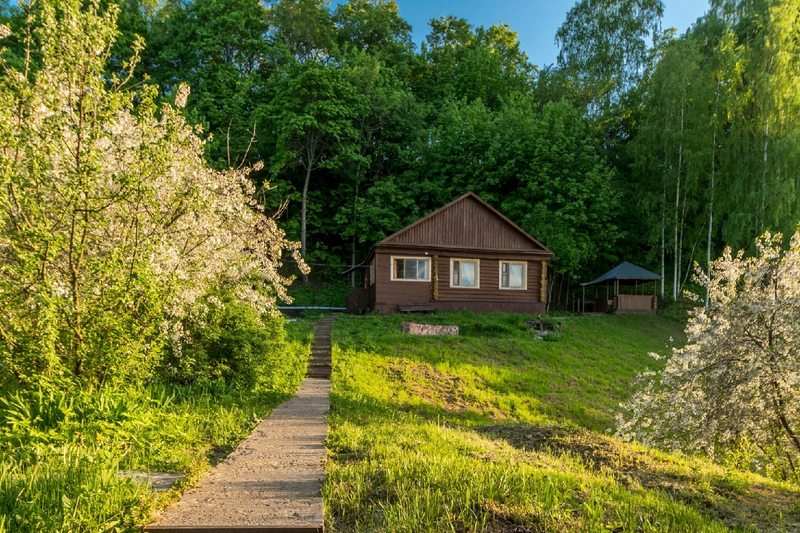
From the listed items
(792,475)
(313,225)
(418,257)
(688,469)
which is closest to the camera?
(688,469)

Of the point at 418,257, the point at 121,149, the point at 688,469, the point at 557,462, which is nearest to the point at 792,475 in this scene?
the point at 688,469

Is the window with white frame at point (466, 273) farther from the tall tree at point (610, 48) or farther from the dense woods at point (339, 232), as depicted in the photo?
the tall tree at point (610, 48)

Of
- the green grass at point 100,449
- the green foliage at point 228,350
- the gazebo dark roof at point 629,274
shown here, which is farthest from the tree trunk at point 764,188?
the green grass at point 100,449

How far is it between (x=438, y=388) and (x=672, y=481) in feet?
22.2

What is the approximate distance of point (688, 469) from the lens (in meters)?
5.55

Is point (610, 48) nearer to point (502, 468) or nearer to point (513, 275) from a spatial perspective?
point (513, 275)

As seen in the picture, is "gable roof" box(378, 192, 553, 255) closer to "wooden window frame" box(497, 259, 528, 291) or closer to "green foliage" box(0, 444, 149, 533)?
"wooden window frame" box(497, 259, 528, 291)

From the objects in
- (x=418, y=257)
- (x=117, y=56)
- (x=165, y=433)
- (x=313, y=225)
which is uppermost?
(x=117, y=56)

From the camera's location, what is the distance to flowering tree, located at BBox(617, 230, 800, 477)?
6.38 metres

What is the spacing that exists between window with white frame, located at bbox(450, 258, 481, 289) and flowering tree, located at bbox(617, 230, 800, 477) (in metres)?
16.0

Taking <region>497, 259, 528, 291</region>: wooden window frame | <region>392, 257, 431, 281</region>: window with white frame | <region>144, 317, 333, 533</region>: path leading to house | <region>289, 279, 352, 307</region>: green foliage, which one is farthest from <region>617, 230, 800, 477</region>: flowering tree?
<region>289, 279, 352, 307</region>: green foliage

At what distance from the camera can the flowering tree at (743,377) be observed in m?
6.38

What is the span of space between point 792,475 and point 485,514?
652 cm

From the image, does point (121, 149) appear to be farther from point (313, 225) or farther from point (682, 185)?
point (682, 185)
